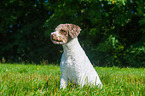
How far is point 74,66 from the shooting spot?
2.51 metres

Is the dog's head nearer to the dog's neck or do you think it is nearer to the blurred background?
the dog's neck

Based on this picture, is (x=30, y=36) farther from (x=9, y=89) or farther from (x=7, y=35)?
(x=9, y=89)

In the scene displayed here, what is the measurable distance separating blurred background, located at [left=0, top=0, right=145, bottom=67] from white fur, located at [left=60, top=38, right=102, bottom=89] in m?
3.68

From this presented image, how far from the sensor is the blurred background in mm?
7846

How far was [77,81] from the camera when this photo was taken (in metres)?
2.62

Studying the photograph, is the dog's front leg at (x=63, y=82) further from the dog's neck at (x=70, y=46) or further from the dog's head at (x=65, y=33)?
the dog's head at (x=65, y=33)

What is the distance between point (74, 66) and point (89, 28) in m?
7.56

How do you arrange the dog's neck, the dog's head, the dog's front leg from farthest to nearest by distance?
the dog's front leg < the dog's neck < the dog's head

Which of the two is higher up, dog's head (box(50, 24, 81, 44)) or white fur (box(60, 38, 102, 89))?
dog's head (box(50, 24, 81, 44))

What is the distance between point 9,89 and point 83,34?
24.3ft

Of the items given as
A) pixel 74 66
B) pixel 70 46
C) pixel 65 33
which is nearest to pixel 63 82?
pixel 74 66

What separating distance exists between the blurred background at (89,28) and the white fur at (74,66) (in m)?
3.68

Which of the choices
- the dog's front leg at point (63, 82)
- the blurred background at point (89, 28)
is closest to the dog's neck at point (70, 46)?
the dog's front leg at point (63, 82)

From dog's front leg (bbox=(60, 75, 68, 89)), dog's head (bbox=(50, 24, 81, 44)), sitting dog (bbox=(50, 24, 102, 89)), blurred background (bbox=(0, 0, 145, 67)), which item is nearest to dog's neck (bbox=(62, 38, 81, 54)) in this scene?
sitting dog (bbox=(50, 24, 102, 89))
